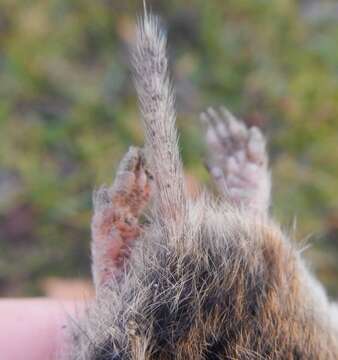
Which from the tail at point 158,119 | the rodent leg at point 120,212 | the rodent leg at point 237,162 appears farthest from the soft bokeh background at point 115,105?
the tail at point 158,119

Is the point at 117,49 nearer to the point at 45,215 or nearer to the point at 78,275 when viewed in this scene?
the point at 45,215

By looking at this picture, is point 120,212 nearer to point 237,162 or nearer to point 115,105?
point 237,162

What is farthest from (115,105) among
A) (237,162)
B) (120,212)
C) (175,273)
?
(175,273)

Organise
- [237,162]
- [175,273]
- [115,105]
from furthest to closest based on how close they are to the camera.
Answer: [115,105] → [237,162] → [175,273]

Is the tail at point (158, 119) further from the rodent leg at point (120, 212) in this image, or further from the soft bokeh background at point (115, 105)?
the soft bokeh background at point (115, 105)

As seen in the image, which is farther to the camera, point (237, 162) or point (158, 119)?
point (237, 162)

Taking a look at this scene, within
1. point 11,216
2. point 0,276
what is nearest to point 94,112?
point 11,216

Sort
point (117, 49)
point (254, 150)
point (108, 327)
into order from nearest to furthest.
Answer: point (108, 327)
point (254, 150)
point (117, 49)

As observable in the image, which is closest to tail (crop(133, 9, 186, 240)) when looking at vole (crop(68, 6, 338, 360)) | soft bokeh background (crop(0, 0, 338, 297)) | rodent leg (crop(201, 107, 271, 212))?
vole (crop(68, 6, 338, 360))
